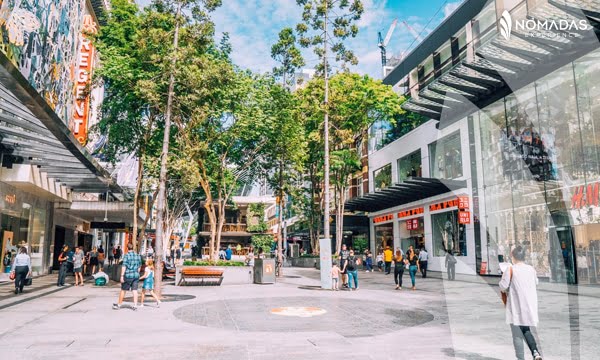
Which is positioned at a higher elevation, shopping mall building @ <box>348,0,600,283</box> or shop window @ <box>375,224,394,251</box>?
shopping mall building @ <box>348,0,600,283</box>

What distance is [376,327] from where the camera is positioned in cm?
909

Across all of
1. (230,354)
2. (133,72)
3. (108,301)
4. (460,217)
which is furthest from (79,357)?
(460,217)

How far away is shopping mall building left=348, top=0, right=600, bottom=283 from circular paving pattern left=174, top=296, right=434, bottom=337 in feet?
36.4

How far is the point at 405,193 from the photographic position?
97.7ft

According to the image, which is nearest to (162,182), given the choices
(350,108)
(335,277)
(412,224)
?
(335,277)

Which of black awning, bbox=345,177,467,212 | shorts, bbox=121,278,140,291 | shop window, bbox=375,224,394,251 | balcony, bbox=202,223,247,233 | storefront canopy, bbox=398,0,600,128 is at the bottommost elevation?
shorts, bbox=121,278,140,291

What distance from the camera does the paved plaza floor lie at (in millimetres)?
6793

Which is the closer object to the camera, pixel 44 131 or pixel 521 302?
pixel 521 302

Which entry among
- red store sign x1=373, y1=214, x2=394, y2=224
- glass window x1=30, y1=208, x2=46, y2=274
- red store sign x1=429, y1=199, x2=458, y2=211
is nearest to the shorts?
glass window x1=30, y1=208, x2=46, y2=274

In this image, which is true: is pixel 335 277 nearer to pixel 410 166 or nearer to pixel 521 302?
pixel 521 302

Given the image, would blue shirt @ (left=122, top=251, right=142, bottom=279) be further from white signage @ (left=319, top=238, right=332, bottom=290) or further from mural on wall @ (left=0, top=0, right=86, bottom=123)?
mural on wall @ (left=0, top=0, right=86, bottom=123)

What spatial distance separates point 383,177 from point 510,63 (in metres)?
17.8

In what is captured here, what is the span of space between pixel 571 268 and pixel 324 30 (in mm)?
15187

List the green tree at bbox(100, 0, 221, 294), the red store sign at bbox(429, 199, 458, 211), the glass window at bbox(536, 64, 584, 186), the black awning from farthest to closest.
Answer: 1. the red store sign at bbox(429, 199, 458, 211)
2. the black awning
3. the glass window at bbox(536, 64, 584, 186)
4. the green tree at bbox(100, 0, 221, 294)
